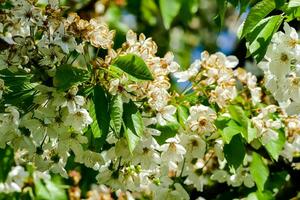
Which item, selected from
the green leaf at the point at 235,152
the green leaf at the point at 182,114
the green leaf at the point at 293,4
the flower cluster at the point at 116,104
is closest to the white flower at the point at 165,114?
the flower cluster at the point at 116,104

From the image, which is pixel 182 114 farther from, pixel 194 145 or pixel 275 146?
pixel 275 146

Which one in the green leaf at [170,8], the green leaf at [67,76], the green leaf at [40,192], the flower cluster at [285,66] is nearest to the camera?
the green leaf at [67,76]

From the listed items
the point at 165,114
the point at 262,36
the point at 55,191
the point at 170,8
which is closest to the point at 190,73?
the point at 165,114

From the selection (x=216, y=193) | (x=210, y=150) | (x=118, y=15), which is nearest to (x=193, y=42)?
(x=118, y=15)

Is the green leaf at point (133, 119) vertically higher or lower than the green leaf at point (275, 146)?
higher

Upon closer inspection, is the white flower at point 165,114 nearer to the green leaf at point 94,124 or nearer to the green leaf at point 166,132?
the green leaf at point 166,132

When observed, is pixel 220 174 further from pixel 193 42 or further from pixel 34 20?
pixel 193 42
